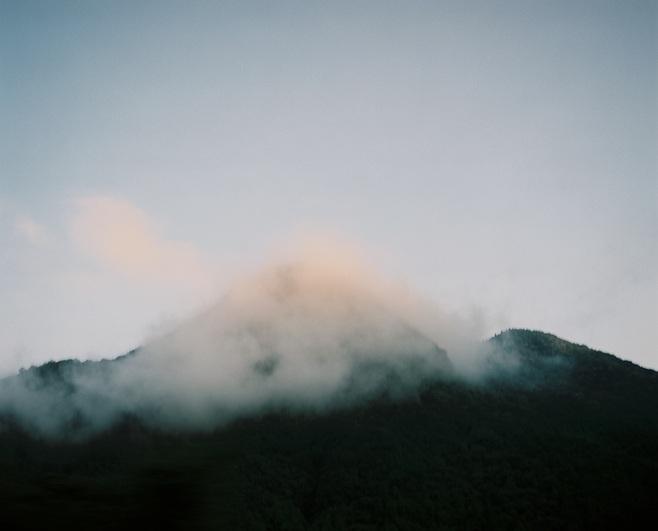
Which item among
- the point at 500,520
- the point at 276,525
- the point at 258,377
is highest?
the point at 258,377

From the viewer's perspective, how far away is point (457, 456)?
114m

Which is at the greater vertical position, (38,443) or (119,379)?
(119,379)

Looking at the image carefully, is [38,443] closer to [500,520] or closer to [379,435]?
[379,435]

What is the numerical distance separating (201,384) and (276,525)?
100616mm

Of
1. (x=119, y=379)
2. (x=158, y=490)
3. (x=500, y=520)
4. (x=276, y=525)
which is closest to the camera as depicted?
(x=158, y=490)

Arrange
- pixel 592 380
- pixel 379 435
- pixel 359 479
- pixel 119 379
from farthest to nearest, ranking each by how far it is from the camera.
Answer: pixel 119 379 → pixel 592 380 → pixel 379 435 → pixel 359 479

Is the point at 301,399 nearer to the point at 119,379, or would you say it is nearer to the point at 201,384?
the point at 201,384

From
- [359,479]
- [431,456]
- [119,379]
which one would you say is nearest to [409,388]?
[431,456]

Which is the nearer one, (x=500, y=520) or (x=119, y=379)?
(x=500, y=520)

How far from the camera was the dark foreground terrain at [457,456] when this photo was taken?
3541 inches

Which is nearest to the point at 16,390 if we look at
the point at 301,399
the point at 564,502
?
the point at 301,399

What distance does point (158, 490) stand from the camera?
9.12 metres

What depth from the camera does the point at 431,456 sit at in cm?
11594

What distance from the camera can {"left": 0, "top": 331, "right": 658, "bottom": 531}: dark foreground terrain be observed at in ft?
295
